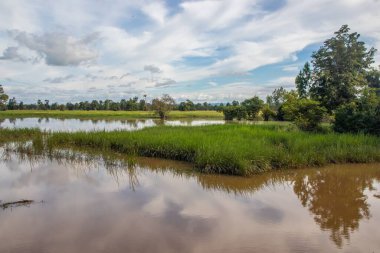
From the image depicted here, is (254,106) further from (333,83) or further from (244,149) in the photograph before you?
(244,149)

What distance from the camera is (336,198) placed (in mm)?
6340

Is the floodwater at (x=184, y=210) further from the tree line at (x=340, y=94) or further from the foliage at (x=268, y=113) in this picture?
the foliage at (x=268, y=113)

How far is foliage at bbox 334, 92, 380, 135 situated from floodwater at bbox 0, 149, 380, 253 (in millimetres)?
4549

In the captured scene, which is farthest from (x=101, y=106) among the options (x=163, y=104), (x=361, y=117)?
(x=361, y=117)

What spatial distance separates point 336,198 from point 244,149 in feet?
9.75

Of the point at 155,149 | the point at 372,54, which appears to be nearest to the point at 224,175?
the point at 155,149

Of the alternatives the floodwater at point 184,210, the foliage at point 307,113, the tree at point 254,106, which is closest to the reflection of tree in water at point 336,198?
the floodwater at point 184,210

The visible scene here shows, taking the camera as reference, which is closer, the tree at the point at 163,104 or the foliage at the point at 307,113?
the foliage at the point at 307,113

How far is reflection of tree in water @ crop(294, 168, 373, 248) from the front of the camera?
4.88m

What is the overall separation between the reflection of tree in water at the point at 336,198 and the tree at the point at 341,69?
9.58 m

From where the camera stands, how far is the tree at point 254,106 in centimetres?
3328

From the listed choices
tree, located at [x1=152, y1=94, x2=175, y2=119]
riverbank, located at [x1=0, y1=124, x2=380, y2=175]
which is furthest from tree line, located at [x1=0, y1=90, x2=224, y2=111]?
riverbank, located at [x1=0, y1=124, x2=380, y2=175]

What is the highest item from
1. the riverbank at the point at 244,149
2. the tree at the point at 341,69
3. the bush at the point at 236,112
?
the tree at the point at 341,69

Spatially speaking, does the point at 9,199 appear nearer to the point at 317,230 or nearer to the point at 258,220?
the point at 258,220
